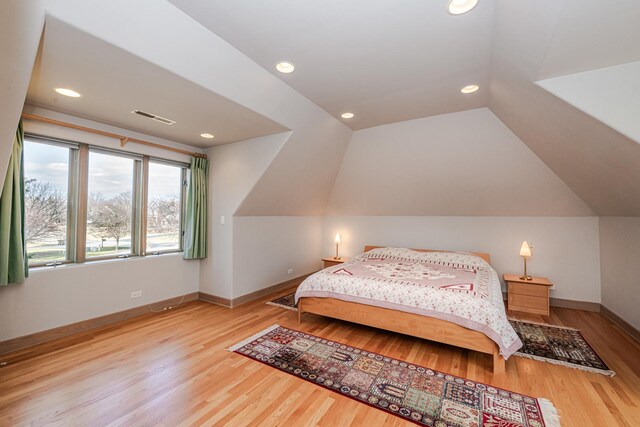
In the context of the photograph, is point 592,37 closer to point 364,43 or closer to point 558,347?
point 364,43

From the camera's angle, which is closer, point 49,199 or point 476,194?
point 49,199

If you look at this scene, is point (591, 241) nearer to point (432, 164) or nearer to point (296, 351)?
point (432, 164)

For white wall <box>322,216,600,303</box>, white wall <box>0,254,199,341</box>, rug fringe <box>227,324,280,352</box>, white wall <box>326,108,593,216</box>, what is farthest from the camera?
white wall <box>322,216,600,303</box>

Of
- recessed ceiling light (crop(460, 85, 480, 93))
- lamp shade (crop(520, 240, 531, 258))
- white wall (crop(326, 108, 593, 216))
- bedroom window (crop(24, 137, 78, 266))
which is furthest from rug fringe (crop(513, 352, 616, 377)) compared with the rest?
bedroom window (crop(24, 137, 78, 266))

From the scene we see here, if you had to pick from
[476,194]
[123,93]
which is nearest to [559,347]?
[476,194]

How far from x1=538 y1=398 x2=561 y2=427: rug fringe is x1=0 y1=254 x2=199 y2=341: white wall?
399 centimetres

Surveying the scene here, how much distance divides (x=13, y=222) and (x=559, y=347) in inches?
203

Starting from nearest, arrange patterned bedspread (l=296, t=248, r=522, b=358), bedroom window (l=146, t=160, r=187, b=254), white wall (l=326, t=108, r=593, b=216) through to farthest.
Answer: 1. patterned bedspread (l=296, t=248, r=522, b=358)
2. white wall (l=326, t=108, r=593, b=216)
3. bedroom window (l=146, t=160, r=187, b=254)

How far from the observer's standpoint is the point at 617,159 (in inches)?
81.4

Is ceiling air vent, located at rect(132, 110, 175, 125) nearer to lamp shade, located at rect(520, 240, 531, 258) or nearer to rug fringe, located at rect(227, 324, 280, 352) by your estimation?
rug fringe, located at rect(227, 324, 280, 352)

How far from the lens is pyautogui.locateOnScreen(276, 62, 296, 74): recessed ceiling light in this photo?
2.36 m

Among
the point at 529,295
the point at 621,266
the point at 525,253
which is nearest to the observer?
the point at 621,266

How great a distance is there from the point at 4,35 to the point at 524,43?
2502mm

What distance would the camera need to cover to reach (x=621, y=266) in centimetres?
310
